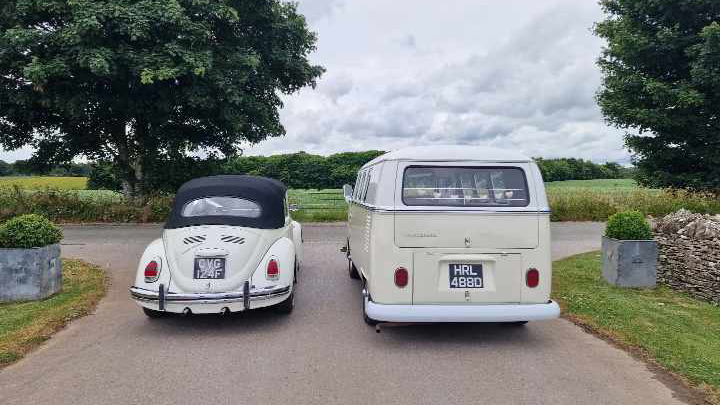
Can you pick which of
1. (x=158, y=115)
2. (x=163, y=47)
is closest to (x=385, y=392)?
(x=163, y=47)

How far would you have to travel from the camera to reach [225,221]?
6.11 metres

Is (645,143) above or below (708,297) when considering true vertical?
above

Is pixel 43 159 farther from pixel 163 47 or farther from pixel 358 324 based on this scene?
pixel 358 324

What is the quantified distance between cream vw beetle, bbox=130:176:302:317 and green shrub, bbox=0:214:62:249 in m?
2.27

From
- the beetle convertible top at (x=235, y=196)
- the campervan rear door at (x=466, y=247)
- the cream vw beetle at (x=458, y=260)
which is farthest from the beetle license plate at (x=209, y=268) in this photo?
the campervan rear door at (x=466, y=247)

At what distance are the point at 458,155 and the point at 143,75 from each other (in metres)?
12.2

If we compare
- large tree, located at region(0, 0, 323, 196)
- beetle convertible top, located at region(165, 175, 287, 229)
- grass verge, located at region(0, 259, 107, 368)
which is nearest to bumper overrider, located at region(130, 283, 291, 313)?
beetle convertible top, located at region(165, 175, 287, 229)

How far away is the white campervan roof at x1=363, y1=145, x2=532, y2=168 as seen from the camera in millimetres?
5301

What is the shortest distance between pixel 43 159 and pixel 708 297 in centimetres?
2201

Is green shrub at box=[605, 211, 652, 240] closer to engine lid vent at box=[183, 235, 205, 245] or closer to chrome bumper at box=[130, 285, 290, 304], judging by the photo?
chrome bumper at box=[130, 285, 290, 304]

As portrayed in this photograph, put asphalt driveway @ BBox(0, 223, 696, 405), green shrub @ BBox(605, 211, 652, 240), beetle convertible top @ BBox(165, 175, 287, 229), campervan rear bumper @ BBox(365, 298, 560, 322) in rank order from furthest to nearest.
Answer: green shrub @ BBox(605, 211, 652, 240) < beetle convertible top @ BBox(165, 175, 287, 229) < campervan rear bumper @ BBox(365, 298, 560, 322) < asphalt driveway @ BBox(0, 223, 696, 405)

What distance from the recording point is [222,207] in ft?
22.0

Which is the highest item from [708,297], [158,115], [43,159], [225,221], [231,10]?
[231,10]

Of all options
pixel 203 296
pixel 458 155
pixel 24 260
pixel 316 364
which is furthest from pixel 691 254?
pixel 24 260
